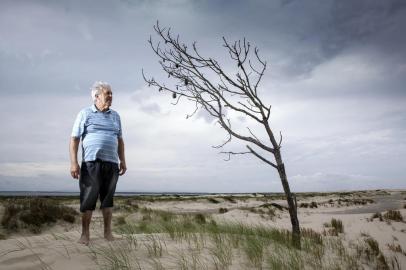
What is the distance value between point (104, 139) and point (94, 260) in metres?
1.43

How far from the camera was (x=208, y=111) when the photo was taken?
17.5 ft

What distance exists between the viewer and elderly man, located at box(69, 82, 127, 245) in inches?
157

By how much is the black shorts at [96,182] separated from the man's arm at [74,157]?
68 millimetres

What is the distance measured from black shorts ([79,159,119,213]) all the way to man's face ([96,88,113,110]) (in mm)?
734

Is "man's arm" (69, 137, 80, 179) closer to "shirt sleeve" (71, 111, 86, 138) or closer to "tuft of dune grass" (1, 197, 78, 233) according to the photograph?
"shirt sleeve" (71, 111, 86, 138)

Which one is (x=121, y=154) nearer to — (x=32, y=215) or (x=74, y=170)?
(x=74, y=170)

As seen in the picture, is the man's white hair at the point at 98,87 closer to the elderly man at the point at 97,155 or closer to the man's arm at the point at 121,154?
the elderly man at the point at 97,155

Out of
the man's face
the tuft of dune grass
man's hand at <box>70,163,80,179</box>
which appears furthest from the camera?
the tuft of dune grass

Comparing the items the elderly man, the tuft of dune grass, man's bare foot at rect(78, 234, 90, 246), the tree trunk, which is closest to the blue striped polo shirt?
the elderly man

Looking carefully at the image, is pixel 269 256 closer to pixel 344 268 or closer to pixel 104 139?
pixel 344 268

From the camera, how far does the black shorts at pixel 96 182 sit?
3914 millimetres

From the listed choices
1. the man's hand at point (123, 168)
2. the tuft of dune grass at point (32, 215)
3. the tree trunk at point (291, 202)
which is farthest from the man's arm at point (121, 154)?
the tuft of dune grass at point (32, 215)

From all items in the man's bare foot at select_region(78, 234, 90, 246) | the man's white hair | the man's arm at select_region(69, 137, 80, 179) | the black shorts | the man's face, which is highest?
the man's white hair

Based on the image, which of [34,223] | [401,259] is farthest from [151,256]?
[34,223]
